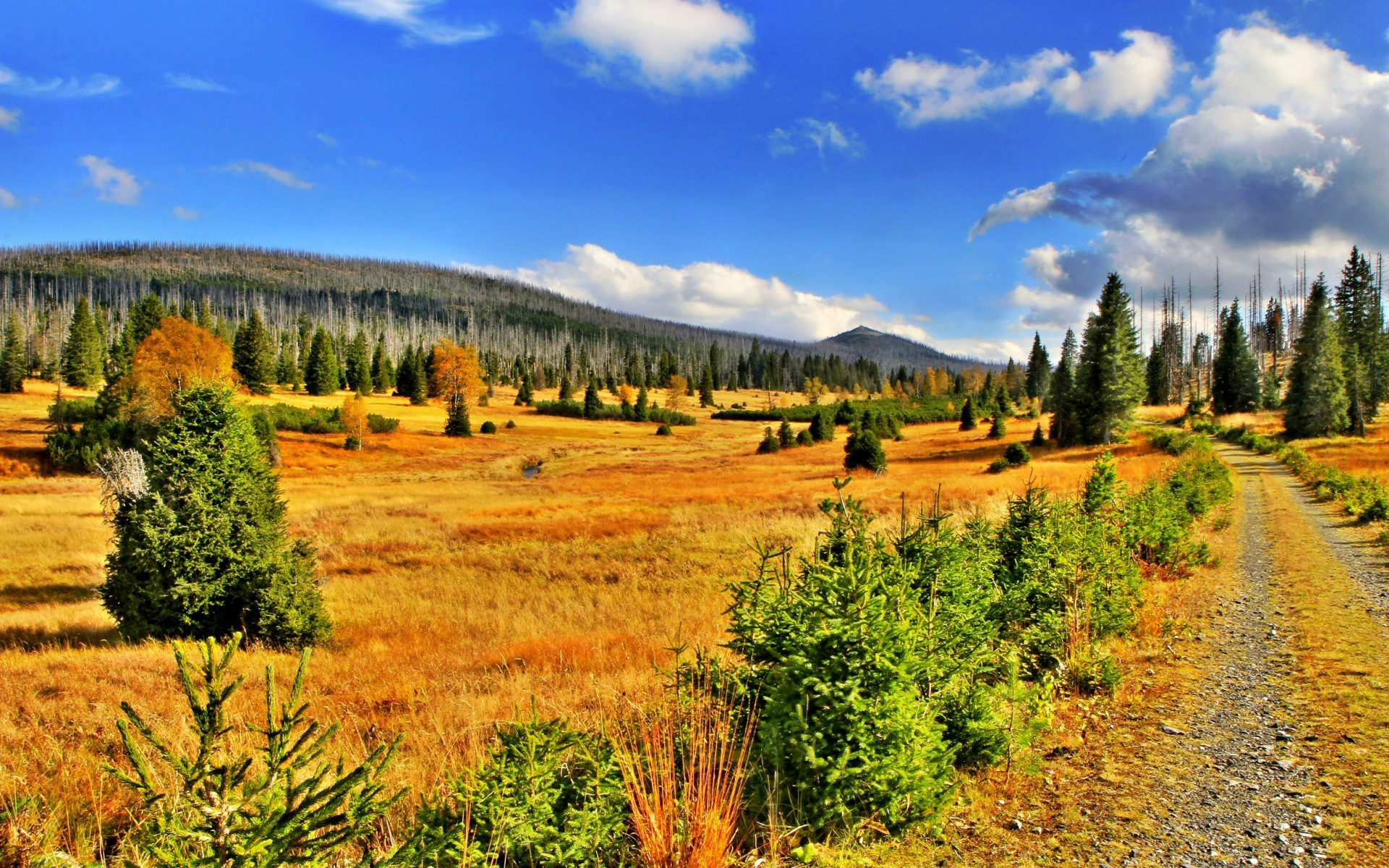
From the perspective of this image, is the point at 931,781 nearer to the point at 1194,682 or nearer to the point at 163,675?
the point at 1194,682

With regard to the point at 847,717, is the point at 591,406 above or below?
above

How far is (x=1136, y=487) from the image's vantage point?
71.4ft

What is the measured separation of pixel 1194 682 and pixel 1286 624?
11.5ft

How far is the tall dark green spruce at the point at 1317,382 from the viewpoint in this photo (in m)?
44.2

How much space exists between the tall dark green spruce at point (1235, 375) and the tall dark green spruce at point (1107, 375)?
2572 centimetres

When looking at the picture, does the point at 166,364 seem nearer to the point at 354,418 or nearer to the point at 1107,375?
the point at 354,418

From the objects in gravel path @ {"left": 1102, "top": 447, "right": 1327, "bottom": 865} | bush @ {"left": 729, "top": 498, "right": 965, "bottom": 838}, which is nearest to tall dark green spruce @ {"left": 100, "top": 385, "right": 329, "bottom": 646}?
bush @ {"left": 729, "top": 498, "right": 965, "bottom": 838}

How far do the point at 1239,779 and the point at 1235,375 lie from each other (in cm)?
7904

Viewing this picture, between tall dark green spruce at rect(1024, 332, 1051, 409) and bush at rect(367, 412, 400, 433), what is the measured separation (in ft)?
310

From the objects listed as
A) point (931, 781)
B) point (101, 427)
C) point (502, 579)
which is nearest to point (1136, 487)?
point (502, 579)

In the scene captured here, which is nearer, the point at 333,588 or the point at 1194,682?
the point at 1194,682

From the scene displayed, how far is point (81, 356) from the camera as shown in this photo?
8000 cm

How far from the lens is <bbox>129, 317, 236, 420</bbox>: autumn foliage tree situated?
4791 centimetres

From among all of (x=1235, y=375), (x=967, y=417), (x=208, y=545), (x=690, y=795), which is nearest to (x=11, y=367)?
(x=208, y=545)
